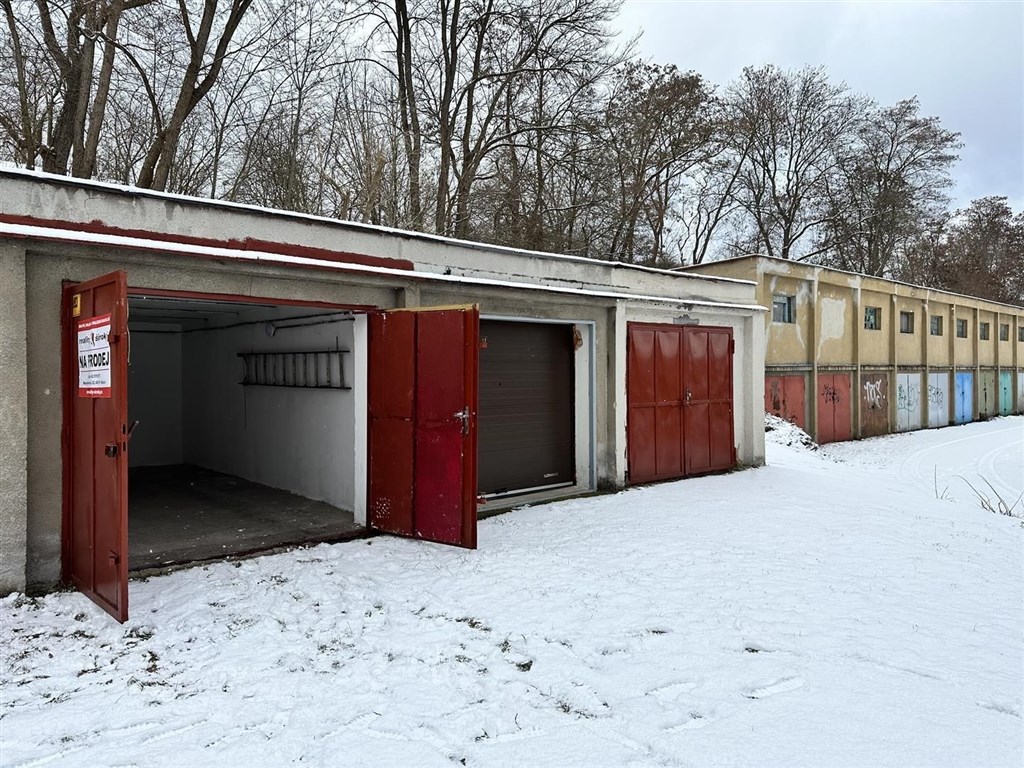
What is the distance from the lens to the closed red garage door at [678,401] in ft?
29.5

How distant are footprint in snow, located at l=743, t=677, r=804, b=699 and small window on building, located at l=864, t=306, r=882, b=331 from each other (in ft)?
64.6

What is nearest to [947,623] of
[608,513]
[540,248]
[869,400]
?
[608,513]

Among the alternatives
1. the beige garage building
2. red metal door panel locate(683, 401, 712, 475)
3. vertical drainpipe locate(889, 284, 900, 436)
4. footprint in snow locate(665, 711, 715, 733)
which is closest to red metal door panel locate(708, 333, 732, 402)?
red metal door panel locate(683, 401, 712, 475)

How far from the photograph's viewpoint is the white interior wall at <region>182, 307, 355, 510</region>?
7469mm

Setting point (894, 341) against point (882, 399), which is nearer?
point (882, 399)

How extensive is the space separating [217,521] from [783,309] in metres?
14.9

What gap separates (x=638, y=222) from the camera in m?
22.1

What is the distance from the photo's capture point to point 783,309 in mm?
17453

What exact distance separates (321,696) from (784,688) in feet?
7.49

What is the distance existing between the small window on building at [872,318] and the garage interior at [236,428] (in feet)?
59.7

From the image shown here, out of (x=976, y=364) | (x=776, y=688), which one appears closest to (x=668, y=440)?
(x=776, y=688)

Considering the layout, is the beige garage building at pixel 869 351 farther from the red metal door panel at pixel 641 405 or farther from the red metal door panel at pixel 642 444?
the red metal door panel at pixel 642 444

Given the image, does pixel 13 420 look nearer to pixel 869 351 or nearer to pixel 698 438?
pixel 698 438

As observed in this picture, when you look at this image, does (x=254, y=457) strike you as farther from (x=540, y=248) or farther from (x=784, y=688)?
(x=540, y=248)
